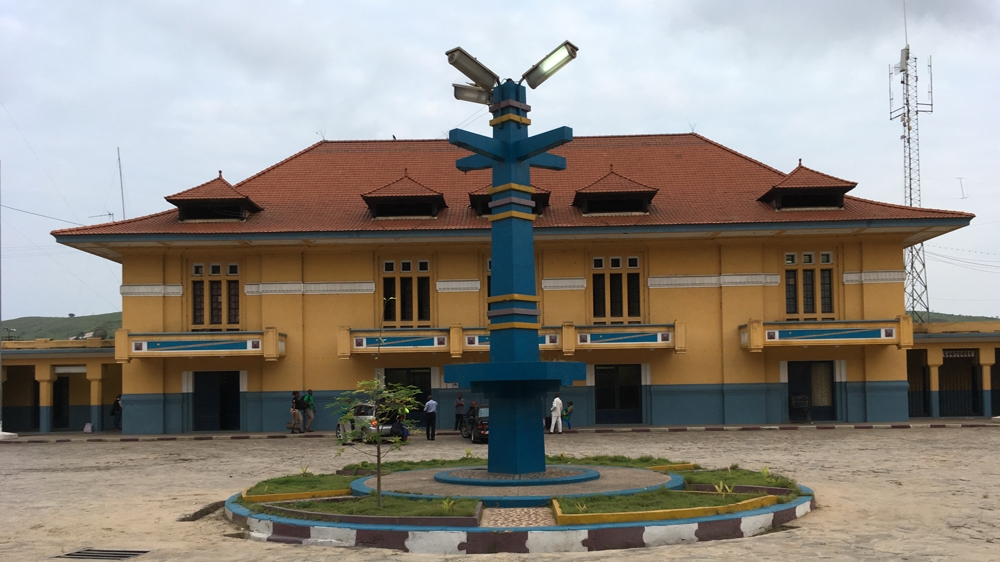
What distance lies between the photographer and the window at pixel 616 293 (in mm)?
35000

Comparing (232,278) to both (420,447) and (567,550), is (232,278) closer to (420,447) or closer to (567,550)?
(420,447)

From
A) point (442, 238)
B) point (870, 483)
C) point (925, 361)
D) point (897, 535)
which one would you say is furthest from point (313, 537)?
point (925, 361)

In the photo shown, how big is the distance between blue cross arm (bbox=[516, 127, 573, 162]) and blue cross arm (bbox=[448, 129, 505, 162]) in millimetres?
306

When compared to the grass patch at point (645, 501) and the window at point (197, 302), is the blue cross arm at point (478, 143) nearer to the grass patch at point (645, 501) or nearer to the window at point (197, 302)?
the grass patch at point (645, 501)

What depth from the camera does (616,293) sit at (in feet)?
116

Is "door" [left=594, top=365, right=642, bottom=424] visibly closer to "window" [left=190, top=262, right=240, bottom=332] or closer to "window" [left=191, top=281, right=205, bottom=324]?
"window" [left=190, top=262, right=240, bottom=332]

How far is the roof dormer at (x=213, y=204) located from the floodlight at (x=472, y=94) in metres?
19.9

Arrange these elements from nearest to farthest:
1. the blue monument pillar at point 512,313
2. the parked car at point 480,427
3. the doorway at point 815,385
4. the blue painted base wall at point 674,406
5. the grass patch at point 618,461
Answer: the blue monument pillar at point 512,313 → the grass patch at point 618,461 → the parked car at point 480,427 → the blue painted base wall at point 674,406 → the doorway at point 815,385

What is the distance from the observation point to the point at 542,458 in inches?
620

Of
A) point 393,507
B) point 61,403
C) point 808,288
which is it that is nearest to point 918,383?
point 808,288

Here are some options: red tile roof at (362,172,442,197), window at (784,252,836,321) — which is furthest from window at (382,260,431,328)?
window at (784,252,836,321)

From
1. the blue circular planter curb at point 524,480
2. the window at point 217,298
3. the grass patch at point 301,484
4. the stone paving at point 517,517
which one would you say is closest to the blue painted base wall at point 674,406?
the window at point 217,298

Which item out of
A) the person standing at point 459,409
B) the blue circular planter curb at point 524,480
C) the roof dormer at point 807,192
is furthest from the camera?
the roof dormer at point 807,192

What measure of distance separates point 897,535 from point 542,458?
5.88m
